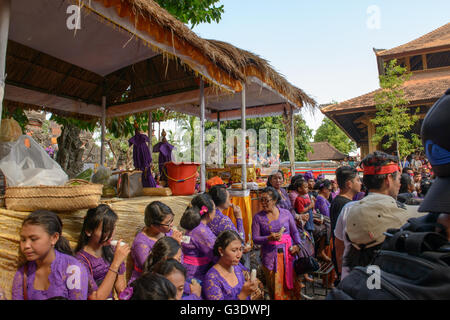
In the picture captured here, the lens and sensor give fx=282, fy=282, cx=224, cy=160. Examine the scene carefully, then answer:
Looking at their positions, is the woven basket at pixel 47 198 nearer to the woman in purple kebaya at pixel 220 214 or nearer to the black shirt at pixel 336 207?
the woman in purple kebaya at pixel 220 214

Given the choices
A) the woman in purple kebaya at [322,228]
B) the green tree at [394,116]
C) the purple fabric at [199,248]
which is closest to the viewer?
the purple fabric at [199,248]

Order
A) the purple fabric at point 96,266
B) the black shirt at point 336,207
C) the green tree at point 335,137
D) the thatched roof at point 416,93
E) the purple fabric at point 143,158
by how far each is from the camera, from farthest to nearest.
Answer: the green tree at point 335,137, the thatched roof at point 416,93, the purple fabric at point 143,158, the black shirt at point 336,207, the purple fabric at point 96,266

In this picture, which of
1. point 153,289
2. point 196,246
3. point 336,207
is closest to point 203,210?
point 196,246

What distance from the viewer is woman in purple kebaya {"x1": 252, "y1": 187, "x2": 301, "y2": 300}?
11.7 ft

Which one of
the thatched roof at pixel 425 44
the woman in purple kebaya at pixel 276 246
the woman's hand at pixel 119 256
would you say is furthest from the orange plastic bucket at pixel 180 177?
the thatched roof at pixel 425 44

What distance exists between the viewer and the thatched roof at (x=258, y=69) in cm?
540

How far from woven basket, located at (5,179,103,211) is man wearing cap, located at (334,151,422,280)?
2.45 metres

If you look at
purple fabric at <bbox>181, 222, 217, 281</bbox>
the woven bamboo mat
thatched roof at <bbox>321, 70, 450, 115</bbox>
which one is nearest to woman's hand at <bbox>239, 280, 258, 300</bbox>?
purple fabric at <bbox>181, 222, 217, 281</bbox>

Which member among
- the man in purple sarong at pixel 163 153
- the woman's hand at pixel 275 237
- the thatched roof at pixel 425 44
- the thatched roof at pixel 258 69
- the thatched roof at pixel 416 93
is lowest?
the woman's hand at pixel 275 237

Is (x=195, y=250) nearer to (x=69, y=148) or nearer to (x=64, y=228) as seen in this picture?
(x=64, y=228)

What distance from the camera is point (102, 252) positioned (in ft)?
8.23

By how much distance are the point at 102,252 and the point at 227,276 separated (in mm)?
1128

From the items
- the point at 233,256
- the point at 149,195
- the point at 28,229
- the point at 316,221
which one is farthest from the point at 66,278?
the point at 316,221

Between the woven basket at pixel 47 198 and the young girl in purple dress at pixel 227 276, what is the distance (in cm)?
145
